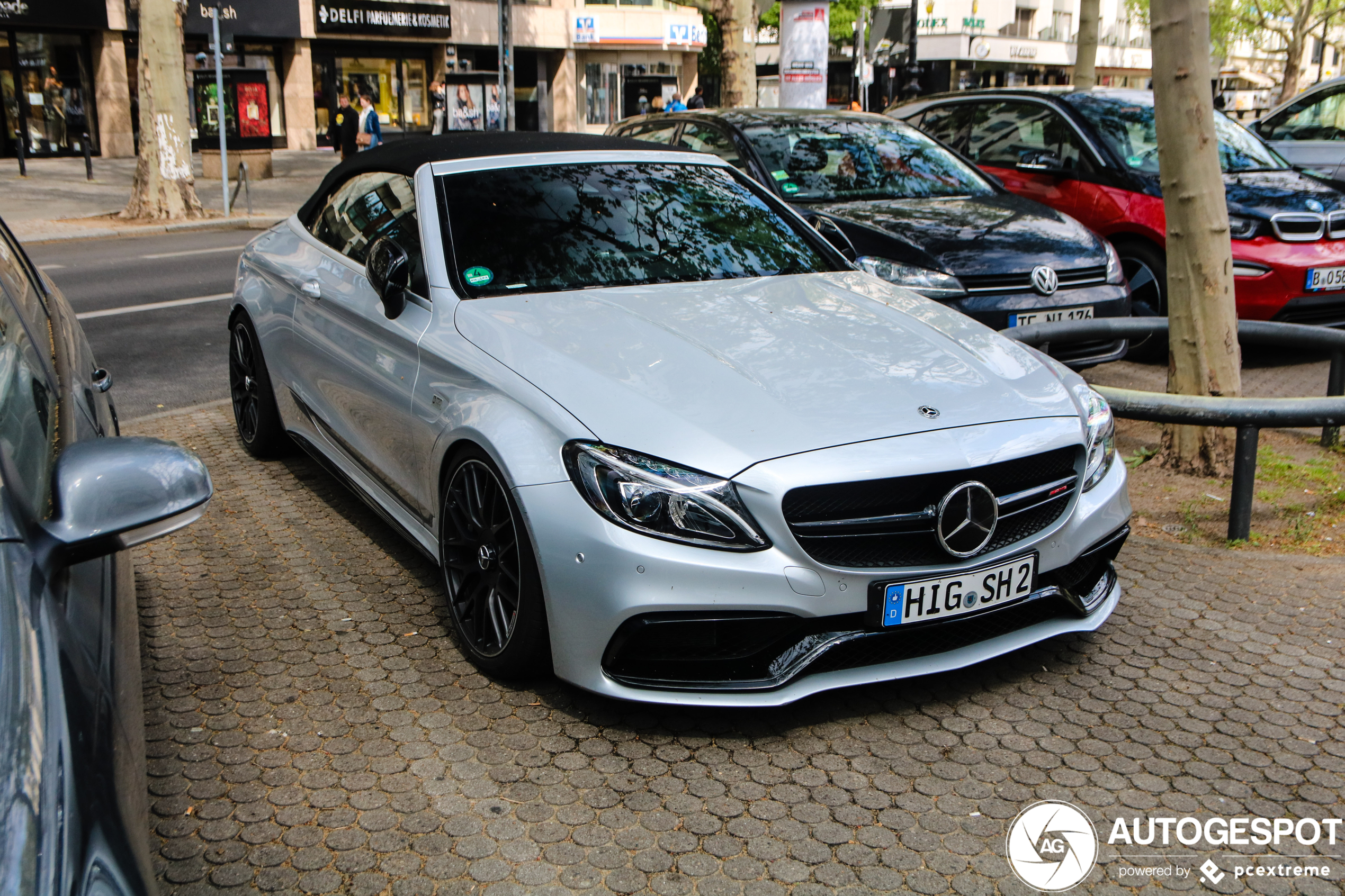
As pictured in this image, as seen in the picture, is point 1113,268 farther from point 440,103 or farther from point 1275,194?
point 440,103

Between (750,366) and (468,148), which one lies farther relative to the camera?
(468,148)

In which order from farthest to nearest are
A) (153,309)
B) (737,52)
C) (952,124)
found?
1. (737,52)
2. (153,309)
3. (952,124)

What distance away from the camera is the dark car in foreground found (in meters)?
1.42

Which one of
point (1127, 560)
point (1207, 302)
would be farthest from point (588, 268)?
point (1207, 302)

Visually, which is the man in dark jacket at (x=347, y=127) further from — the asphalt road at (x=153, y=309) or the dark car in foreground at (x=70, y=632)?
the dark car in foreground at (x=70, y=632)

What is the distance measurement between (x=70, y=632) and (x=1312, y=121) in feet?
46.3

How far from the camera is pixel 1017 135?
32.5 feet

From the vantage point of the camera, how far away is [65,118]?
28406 mm

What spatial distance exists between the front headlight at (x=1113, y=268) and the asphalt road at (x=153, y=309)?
217 inches

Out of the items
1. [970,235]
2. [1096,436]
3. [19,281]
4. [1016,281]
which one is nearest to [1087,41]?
[970,235]

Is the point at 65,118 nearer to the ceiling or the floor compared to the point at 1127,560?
nearer to the ceiling

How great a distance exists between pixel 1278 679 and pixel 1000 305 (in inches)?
138

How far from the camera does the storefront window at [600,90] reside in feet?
154

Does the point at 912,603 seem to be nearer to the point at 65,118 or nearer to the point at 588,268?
the point at 588,268
